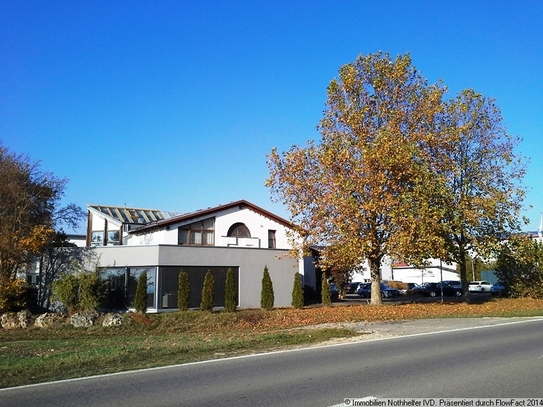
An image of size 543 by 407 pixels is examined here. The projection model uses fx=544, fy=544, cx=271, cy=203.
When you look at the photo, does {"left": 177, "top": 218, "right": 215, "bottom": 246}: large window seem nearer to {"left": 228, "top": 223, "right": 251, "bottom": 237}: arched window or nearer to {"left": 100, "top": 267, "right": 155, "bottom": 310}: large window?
{"left": 228, "top": 223, "right": 251, "bottom": 237}: arched window

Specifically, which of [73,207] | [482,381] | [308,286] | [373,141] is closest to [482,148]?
[373,141]

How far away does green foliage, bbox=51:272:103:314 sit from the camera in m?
26.6

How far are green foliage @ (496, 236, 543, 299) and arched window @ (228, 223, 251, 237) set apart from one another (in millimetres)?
15502

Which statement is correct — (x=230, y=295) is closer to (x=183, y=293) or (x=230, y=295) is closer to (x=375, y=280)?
(x=183, y=293)

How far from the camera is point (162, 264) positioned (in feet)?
93.9

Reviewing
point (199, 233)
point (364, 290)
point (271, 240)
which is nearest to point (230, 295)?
point (199, 233)

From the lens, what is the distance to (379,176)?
79.2ft

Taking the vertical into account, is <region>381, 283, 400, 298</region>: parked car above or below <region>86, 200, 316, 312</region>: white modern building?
below

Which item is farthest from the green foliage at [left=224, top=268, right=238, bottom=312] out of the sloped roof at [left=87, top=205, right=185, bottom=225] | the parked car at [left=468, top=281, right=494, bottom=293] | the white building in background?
the white building in background

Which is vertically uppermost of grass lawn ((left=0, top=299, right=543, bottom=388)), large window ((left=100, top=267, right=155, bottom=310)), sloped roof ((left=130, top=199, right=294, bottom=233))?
sloped roof ((left=130, top=199, right=294, bottom=233))

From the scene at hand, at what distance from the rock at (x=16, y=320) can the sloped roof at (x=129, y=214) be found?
639 inches

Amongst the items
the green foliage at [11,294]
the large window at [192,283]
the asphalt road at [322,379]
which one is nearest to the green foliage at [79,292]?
the green foliage at [11,294]

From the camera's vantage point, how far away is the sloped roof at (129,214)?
3948 cm

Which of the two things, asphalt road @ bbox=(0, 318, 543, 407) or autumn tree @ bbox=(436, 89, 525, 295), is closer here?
asphalt road @ bbox=(0, 318, 543, 407)
